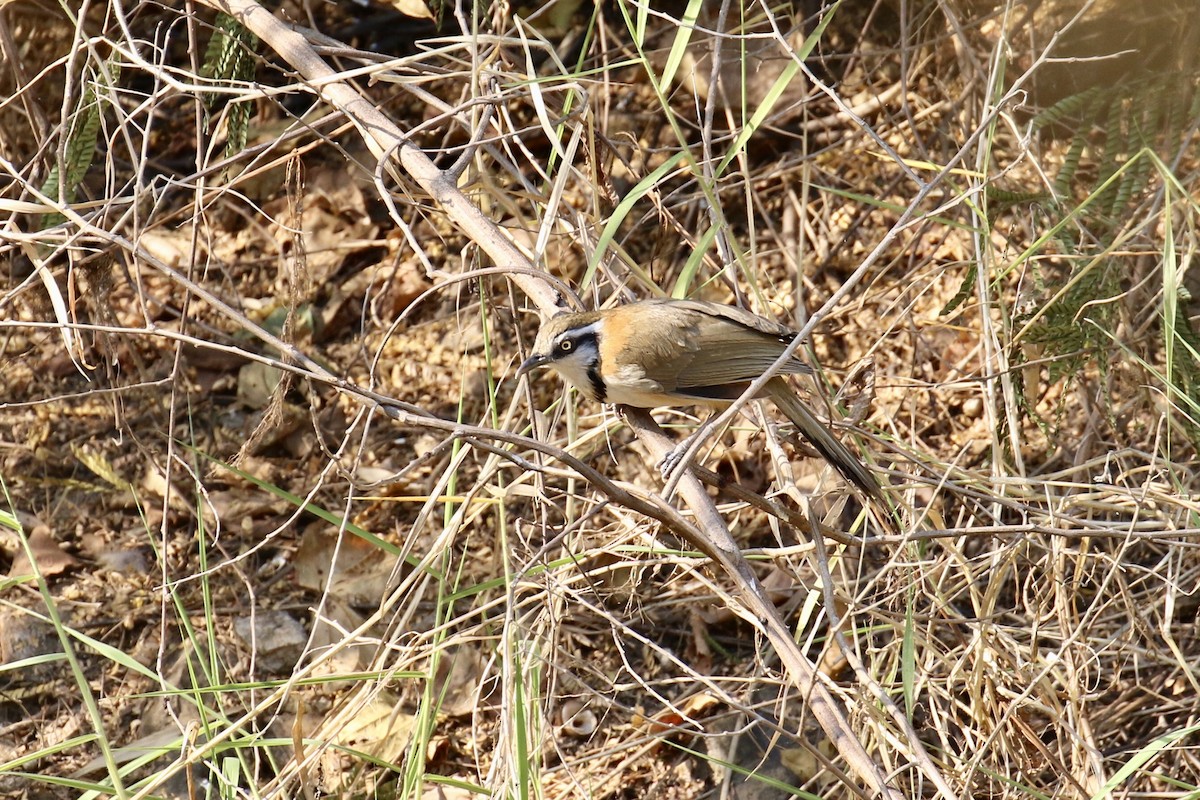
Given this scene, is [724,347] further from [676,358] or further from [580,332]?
[580,332]

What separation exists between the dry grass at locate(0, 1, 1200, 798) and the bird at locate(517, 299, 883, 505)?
13 cm

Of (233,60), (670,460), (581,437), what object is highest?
(233,60)

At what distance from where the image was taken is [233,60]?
4.39m

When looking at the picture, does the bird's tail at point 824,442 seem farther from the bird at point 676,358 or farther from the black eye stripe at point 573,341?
the black eye stripe at point 573,341

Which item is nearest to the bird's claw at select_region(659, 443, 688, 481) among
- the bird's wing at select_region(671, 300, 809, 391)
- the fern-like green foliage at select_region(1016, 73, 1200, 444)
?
the bird's wing at select_region(671, 300, 809, 391)

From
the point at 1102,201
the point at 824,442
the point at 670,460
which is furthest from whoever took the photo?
the point at 1102,201

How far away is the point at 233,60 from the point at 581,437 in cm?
201

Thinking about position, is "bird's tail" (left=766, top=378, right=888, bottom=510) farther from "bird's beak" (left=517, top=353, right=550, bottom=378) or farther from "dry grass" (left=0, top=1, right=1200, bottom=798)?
"bird's beak" (left=517, top=353, right=550, bottom=378)

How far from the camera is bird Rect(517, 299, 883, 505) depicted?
150 inches

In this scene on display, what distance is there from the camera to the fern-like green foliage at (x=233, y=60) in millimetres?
4352

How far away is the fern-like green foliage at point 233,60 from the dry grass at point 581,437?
0.16 feet

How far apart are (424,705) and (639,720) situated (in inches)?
73.1

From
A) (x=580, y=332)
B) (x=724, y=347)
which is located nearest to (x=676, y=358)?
(x=724, y=347)

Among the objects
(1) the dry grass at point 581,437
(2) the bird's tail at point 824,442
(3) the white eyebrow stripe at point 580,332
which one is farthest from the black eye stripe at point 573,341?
(2) the bird's tail at point 824,442
